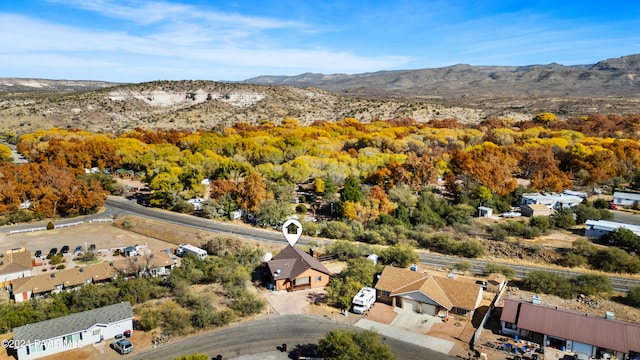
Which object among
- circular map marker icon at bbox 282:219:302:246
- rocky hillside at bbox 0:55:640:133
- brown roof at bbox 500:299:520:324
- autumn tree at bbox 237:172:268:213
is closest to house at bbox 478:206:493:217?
circular map marker icon at bbox 282:219:302:246

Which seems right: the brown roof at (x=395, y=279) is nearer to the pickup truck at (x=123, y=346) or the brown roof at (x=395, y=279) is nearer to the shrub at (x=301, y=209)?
the pickup truck at (x=123, y=346)

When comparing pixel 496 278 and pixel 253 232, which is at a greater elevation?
pixel 496 278

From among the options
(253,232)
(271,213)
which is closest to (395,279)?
(253,232)

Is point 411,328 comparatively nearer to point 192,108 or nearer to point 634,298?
point 634,298

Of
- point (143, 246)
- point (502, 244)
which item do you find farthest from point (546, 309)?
point (143, 246)

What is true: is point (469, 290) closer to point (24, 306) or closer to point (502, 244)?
point (502, 244)

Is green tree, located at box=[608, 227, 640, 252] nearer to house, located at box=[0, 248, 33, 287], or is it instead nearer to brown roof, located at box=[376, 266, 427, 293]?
brown roof, located at box=[376, 266, 427, 293]
